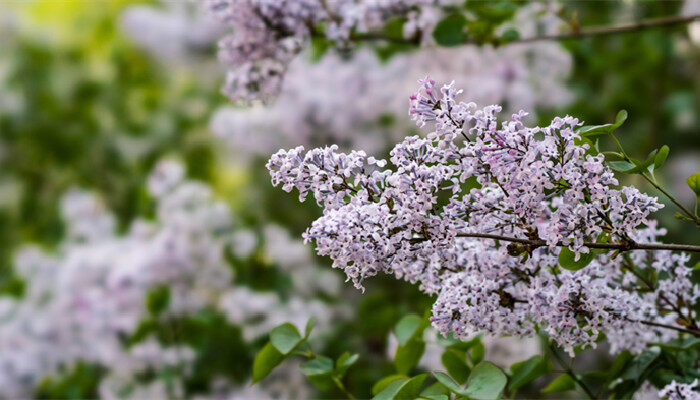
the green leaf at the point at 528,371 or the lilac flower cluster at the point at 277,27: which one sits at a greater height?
the lilac flower cluster at the point at 277,27

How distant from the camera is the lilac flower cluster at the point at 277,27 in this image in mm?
740

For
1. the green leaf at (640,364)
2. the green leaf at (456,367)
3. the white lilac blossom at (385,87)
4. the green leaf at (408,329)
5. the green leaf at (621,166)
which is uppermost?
the white lilac blossom at (385,87)

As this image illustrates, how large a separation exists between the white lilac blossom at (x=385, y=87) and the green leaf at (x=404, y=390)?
88 cm

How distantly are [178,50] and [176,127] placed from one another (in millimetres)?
295

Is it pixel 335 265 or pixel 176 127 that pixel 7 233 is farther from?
pixel 335 265

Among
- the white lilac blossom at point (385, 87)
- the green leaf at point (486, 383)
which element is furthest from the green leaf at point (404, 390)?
the white lilac blossom at point (385, 87)

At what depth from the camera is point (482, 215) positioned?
399mm

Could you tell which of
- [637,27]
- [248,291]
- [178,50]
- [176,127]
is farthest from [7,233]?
[637,27]

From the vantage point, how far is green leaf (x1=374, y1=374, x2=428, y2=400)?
39cm

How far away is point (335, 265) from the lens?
0.39 metres

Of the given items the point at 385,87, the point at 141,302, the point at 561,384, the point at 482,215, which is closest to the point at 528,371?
the point at 561,384

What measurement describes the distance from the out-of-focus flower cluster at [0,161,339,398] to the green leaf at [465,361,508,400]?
0.69 metres

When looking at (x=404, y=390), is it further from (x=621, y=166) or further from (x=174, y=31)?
(x=174, y=31)

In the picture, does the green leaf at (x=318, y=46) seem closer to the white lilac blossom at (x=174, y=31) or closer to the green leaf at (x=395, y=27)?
the green leaf at (x=395, y=27)
